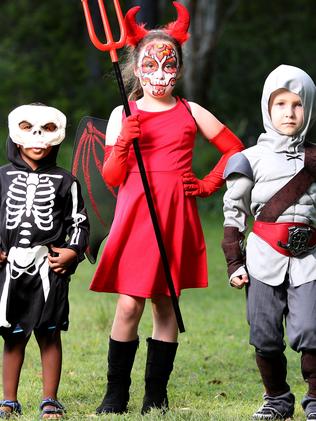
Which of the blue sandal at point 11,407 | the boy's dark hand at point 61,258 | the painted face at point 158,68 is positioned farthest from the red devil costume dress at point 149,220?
the blue sandal at point 11,407

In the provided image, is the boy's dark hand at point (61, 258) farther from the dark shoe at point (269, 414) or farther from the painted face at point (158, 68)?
the dark shoe at point (269, 414)

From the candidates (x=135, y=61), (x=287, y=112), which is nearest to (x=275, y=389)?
(x=287, y=112)

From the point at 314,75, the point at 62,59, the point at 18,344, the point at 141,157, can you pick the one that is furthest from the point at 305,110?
the point at 62,59

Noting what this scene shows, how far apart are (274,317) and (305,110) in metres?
0.99

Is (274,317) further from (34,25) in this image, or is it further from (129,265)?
(34,25)

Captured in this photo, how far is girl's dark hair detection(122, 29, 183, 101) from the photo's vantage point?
5965 mm

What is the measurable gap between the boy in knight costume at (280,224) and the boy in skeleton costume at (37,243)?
32.0 inches

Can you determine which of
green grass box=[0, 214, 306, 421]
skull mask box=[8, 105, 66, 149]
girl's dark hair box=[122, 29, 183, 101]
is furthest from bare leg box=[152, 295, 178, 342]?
girl's dark hair box=[122, 29, 183, 101]

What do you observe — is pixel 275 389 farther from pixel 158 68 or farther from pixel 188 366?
pixel 188 366

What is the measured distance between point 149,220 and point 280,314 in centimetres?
85

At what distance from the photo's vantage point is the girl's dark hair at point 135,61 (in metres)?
5.96

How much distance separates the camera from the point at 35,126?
578cm

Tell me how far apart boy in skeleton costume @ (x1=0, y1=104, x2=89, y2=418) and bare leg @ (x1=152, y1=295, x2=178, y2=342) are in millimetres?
508

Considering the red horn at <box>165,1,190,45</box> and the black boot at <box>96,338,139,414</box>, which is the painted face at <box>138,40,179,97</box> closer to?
the red horn at <box>165,1,190,45</box>
